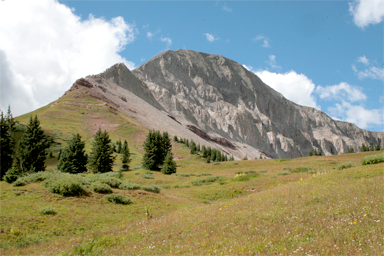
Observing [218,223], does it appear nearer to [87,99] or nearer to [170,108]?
[87,99]

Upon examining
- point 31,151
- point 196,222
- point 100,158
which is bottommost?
point 196,222

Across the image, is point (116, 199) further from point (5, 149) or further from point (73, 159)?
point (5, 149)

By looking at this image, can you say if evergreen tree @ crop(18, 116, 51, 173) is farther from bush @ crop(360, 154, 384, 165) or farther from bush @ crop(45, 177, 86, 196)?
bush @ crop(360, 154, 384, 165)

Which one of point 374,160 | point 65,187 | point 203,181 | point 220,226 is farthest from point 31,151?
point 374,160

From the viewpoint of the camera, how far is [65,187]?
17.8m

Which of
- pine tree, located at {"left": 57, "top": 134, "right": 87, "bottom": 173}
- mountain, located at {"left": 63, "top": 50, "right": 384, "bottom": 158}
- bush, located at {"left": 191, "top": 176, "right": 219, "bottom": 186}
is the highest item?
mountain, located at {"left": 63, "top": 50, "right": 384, "bottom": 158}

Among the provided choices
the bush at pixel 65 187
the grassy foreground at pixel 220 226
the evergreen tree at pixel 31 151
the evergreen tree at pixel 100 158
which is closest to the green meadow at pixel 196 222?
the grassy foreground at pixel 220 226

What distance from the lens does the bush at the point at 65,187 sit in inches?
699

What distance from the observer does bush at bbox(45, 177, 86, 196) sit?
699 inches

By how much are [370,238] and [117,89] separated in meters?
138

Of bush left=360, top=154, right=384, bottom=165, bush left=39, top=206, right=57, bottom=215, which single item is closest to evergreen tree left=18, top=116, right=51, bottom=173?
bush left=39, top=206, right=57, bottom=215

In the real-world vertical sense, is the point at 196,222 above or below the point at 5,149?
below

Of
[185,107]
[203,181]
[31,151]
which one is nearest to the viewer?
[203,181]

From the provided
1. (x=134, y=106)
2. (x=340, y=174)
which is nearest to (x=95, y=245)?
(x=340, y=174)
